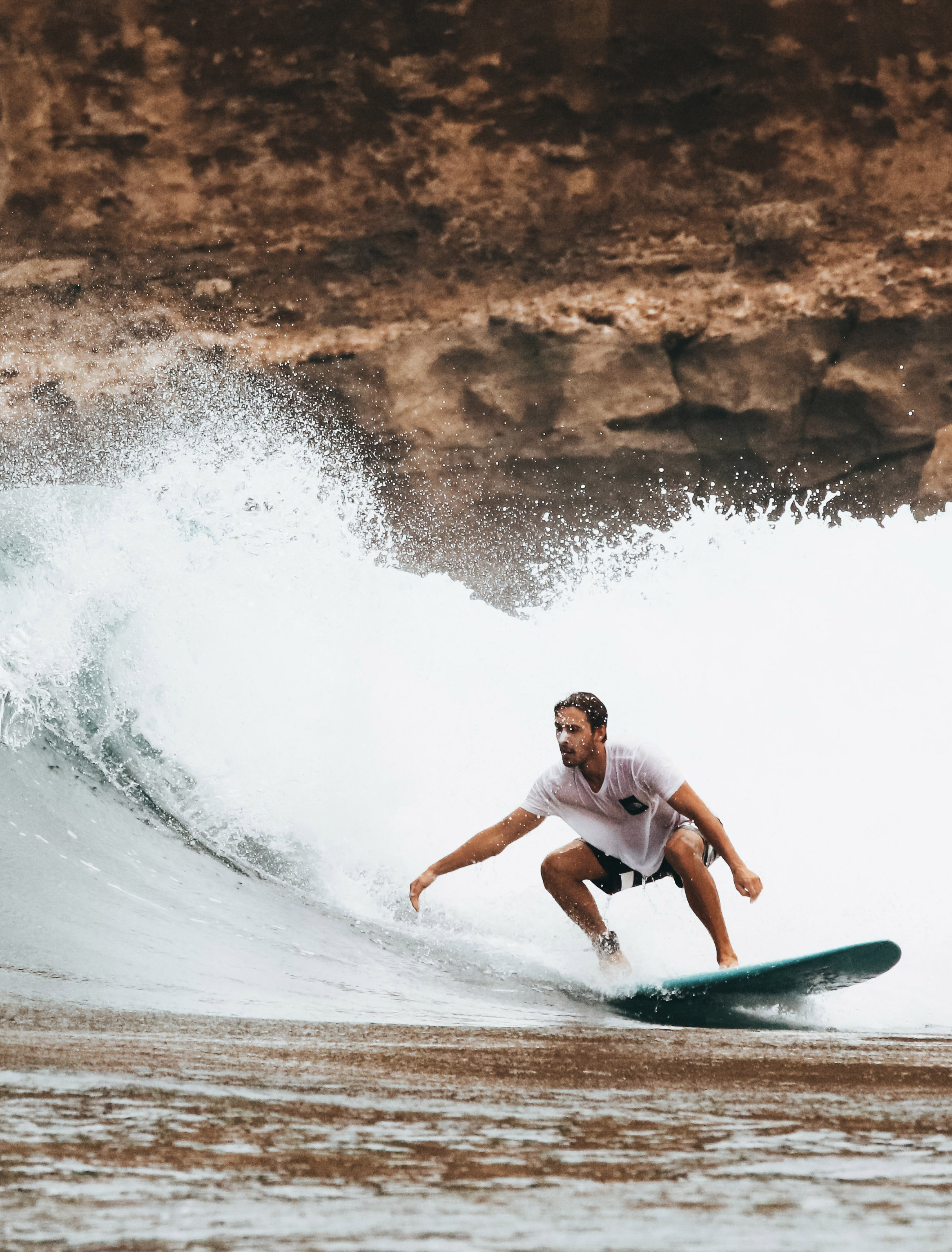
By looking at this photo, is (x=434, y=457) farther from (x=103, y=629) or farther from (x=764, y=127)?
(x=103, y=629)

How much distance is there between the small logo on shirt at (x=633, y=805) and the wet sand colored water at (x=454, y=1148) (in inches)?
57.5

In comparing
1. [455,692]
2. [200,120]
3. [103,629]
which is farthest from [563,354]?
[103,629]

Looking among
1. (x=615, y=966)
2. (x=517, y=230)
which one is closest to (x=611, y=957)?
(x=615, y=966)

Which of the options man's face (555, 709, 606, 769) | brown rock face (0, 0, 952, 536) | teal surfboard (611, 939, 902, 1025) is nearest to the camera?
teal surfboard (611, 939, 902, 1025)

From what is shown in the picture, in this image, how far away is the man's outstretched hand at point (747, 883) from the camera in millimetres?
3361

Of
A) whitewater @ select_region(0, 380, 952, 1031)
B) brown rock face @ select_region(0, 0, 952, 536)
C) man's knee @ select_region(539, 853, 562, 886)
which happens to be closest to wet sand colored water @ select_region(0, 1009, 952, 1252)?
whitewater @ select_region(0, 380, 952, 1031)

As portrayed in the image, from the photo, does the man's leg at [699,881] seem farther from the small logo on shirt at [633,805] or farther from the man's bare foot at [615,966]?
the man's bare foot at [615,966]

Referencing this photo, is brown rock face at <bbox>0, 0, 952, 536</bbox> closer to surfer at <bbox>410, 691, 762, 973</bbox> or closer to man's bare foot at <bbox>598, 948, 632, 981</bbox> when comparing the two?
surfer at <bbox>410, 691, 762, 973</bbox>

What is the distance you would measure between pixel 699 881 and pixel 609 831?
31cm

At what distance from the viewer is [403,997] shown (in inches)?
136

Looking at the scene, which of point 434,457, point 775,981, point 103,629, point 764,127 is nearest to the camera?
point 775,981

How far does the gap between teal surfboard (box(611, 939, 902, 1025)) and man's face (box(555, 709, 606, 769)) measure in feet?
2.19

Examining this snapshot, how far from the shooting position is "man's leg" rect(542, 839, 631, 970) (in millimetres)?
3871

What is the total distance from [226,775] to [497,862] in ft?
5.21
